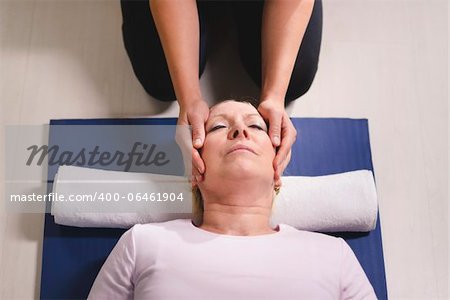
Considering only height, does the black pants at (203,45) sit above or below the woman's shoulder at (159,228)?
above

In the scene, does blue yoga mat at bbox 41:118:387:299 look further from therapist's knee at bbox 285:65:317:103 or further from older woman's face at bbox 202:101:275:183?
older woman's face at bbox 202:101:275:183

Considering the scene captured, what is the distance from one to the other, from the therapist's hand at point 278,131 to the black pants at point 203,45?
0.89 feet

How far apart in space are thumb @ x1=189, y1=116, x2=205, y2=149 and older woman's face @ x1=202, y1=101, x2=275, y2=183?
1 centimetres

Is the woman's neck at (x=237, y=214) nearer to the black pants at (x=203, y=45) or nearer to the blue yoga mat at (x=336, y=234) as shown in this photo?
the blue yoga mat at (x=336, y=234)

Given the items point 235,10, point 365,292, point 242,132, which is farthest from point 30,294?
point 235,10

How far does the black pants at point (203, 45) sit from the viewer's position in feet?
4.97

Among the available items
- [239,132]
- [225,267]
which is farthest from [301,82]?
[225,267]

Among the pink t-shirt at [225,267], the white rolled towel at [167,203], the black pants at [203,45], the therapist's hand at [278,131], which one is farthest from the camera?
the black pants at [203,45]

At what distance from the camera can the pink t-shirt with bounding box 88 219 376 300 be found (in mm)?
1152

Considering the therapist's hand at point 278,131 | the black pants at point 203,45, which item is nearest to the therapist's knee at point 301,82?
the black pants at point 203,45

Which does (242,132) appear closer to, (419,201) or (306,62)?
(306,62)

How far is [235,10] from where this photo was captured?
1637mm

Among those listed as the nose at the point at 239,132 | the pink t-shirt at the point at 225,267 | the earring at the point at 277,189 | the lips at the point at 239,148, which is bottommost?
the pink t-shirt at the point at 225,267

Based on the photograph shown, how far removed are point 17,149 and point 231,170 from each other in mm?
854
